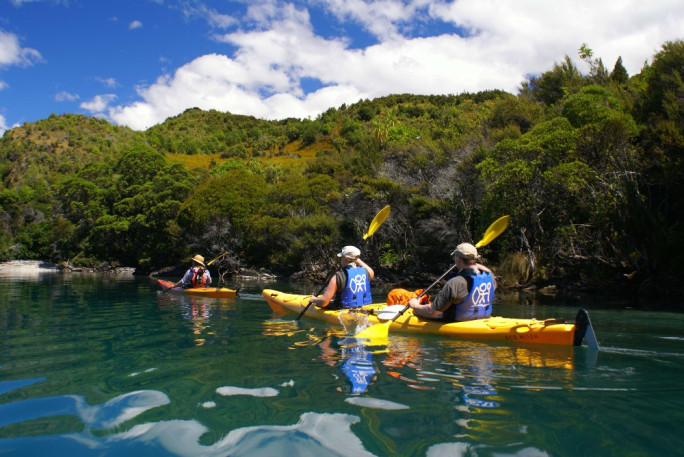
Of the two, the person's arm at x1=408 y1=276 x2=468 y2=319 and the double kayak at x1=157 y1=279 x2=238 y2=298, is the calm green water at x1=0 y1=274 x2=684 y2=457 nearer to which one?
the person's arm at x1=408 y1=276 x2=468 y2=319

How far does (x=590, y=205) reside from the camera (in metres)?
15.8

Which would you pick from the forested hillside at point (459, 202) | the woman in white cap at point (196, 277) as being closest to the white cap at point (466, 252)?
the woman in white cap at point (196, 277)

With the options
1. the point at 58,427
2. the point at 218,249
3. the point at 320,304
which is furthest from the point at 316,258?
the point at 58,427

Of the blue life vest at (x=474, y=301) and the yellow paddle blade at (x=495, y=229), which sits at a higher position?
the yellow paddle blade at (x=495, y=229)

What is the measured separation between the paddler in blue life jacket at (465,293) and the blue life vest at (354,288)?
142cm

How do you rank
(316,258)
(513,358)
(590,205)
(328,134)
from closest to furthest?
(513,358), (590,205), (316,258), (328,134)

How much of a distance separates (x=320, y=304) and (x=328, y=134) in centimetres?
7348

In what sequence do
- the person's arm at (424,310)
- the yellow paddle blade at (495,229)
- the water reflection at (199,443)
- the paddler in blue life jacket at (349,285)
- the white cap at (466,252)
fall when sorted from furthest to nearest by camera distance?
the yellow paddle blade at (495,229)
the paddler in blue life jacket at (349,285)
the person's arm at (424,310)
the white cap at (466,252)
the water reflection at (199,443)

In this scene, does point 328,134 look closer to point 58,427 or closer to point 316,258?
point 316,258

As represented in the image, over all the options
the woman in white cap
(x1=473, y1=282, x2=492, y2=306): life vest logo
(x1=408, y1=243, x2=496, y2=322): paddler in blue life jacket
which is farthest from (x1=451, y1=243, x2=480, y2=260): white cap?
the woman in white cap

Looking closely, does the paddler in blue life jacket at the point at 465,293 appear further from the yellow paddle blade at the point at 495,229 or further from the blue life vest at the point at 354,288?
the yellow paddle blade at the point at 495,229

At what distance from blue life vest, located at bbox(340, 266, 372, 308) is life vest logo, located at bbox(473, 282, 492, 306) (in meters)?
2.08

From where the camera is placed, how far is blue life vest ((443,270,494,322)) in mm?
6375

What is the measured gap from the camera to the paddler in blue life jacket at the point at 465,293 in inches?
249
